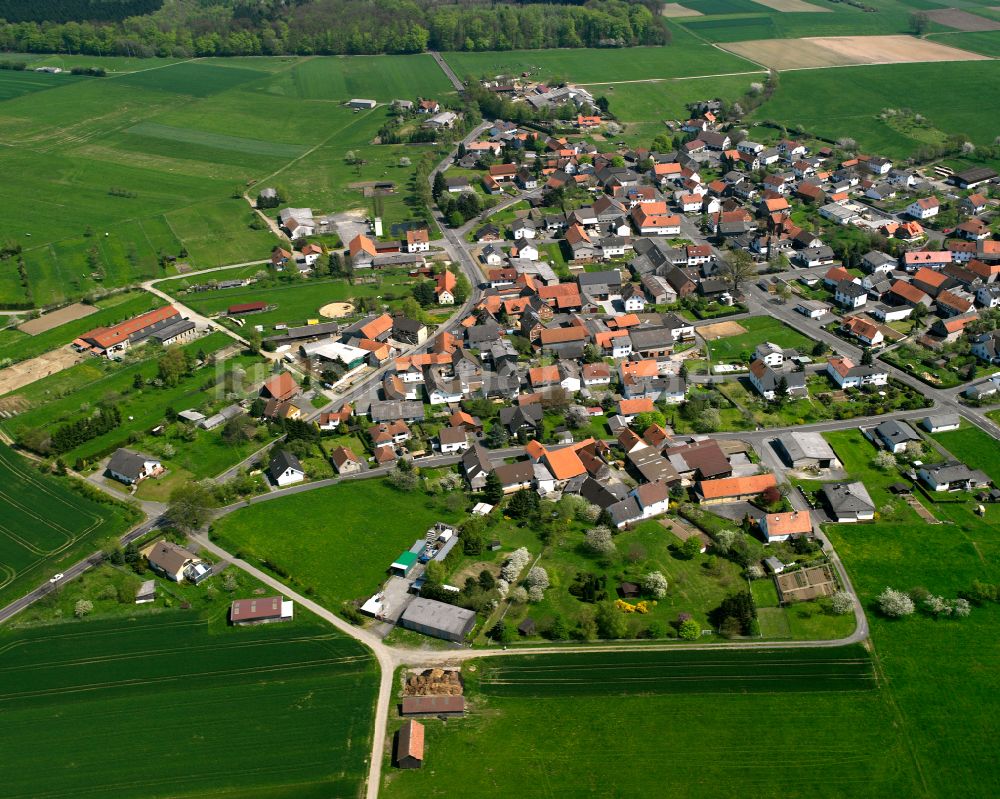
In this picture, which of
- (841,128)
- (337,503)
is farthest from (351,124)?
(337,503)

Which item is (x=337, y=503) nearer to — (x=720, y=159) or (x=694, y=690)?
(x=694, y=690)

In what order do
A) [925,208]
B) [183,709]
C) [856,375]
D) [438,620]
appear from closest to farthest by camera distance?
[183,709], [438,620], [856,375], [925,208]

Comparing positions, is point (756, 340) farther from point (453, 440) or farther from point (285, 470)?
point (285, 470)

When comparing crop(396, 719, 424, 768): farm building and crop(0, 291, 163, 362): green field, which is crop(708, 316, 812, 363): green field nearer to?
crop(396, 719, 424, 768): farm building

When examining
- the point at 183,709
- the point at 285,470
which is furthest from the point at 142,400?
the point at 183,709

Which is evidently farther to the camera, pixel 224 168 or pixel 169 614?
pixel 224 168
